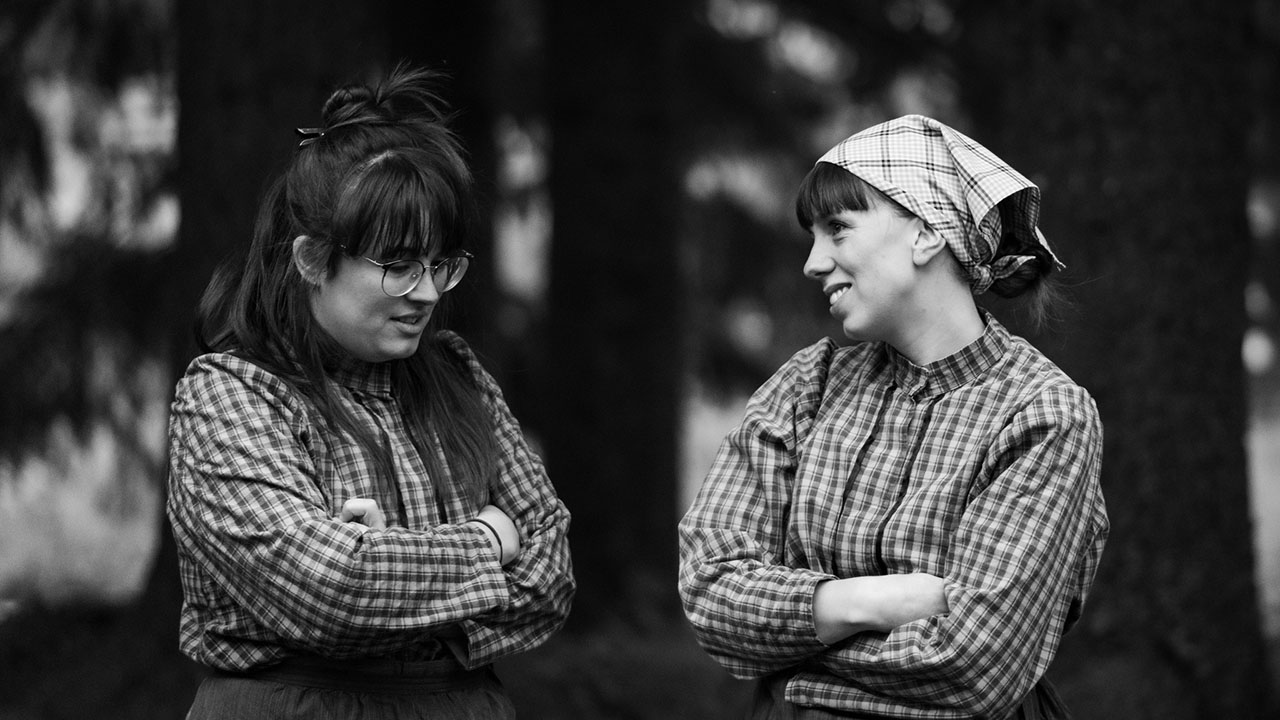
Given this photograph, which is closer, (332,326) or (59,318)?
(332,326)

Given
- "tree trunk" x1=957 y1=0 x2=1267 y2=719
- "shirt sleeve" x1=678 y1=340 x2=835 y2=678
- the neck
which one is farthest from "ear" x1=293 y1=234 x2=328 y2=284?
"tree trunk" x1=957 y1=0 x2=1267 y2=719

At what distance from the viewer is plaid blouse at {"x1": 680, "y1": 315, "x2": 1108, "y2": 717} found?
2.59 metres

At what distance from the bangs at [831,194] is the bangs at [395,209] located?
712mm

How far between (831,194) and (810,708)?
3.30 ft

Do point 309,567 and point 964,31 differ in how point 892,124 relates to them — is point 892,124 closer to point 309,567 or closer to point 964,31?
point 309,567

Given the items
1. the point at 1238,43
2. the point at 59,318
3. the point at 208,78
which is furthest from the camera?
the point at 59,318

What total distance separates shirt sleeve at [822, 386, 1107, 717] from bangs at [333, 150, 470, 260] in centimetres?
113

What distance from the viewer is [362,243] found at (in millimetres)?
2818

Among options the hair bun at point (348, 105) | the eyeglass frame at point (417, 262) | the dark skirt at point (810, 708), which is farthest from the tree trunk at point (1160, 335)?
the hair bun at point (348, 105)

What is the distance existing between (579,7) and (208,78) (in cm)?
317

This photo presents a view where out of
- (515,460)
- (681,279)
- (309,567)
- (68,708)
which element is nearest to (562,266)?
(681,279)

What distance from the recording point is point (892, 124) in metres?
2.90

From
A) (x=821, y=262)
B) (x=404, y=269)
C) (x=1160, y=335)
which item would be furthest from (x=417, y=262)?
(x=1160, y=335)

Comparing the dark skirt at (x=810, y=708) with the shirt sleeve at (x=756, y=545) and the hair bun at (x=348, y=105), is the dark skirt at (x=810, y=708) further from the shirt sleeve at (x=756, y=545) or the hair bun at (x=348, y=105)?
the hair bun at (x=348, y=105)
